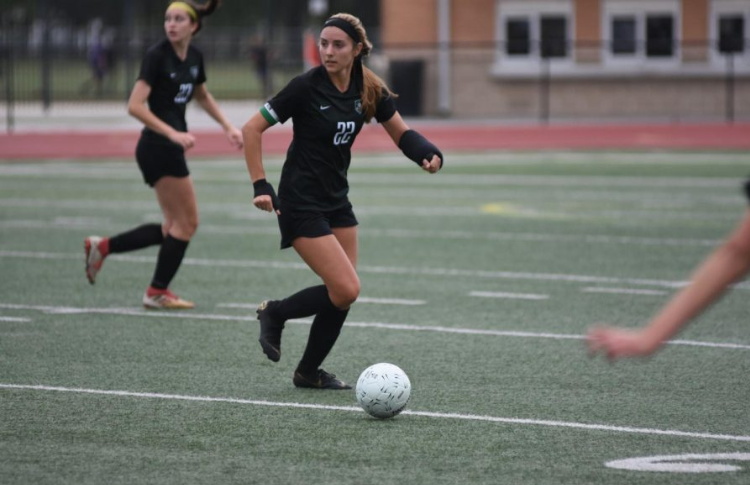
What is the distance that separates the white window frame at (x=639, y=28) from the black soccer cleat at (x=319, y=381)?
2673 cm

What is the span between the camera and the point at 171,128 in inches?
384

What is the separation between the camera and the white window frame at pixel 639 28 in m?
33.3

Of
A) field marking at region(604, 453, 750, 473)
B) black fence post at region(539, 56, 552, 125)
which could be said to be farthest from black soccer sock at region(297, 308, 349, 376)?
black fence post at region(539, 56, 552, 125)

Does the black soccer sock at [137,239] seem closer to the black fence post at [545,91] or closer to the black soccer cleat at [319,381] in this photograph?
the black soccer cleat at [319,381]

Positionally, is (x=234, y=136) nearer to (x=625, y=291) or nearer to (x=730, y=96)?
(x=625, y=291)

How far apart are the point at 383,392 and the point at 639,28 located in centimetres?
2937

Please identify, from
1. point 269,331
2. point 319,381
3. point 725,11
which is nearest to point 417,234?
point 319,381

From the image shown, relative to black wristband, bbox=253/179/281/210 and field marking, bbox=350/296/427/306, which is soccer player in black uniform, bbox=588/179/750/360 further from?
field marking, bbox=350/296/427/306

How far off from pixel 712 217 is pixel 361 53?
950 cm

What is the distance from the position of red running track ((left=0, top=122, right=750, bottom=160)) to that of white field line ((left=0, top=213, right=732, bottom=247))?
32.5 ft

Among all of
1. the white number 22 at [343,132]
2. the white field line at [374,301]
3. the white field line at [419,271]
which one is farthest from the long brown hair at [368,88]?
the white field line at [419,271]

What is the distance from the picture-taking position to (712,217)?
1564 centimetres

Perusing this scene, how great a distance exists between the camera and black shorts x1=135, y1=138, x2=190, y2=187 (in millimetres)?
9906

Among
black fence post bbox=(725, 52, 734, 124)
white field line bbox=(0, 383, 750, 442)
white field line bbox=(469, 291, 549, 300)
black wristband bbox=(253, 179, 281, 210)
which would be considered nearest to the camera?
white field line bbox=(0, 383, 750, 442)
